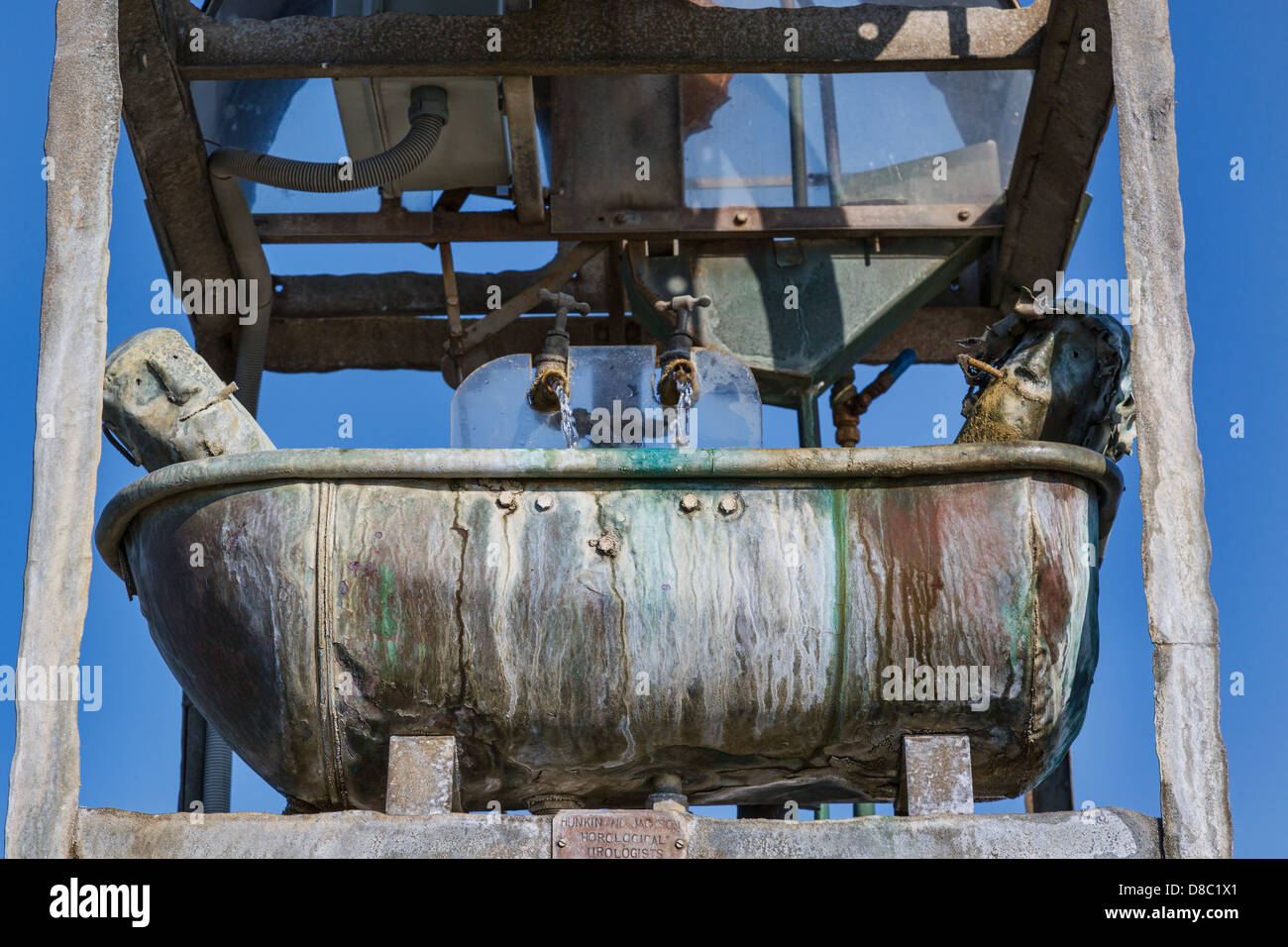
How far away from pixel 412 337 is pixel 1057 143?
2853 millimetres

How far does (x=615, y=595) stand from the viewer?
5777mm

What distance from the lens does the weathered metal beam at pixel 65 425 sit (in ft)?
17.4

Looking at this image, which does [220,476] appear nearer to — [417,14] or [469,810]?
[469,810]

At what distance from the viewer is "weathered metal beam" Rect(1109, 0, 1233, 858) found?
17.4 ft

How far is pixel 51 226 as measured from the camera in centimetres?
585

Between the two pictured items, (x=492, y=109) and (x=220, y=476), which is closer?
(x=220, y=476)

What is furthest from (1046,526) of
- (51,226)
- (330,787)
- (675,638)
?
(51,226)

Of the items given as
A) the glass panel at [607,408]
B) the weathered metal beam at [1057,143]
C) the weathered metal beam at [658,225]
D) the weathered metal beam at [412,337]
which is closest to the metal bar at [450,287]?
the weathered metal beam at [658,225]

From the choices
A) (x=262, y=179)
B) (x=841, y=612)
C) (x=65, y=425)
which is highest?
(x=262, y=179)

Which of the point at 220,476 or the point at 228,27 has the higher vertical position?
the point at 228,27

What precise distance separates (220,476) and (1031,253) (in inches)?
147

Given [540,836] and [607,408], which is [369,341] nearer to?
[607,408]
